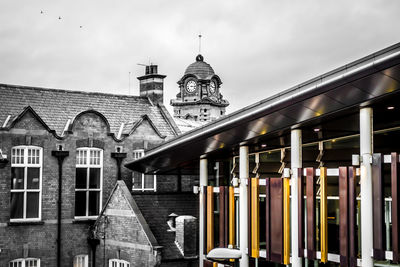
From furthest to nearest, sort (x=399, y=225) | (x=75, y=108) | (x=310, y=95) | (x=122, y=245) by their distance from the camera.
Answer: (x=75, y=108)
(x=122, y=245)
(x=310, y=95)
(x=399, y=225)

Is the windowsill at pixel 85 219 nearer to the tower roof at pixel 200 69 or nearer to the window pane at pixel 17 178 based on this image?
the window pane at pixel 17 178

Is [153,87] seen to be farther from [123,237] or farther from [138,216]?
[138,216]

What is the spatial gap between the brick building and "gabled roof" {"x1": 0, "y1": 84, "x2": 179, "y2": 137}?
0.05m

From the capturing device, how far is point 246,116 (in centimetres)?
1850

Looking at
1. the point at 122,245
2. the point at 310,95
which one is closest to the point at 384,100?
the point at 310,95

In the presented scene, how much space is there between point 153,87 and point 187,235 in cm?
1198

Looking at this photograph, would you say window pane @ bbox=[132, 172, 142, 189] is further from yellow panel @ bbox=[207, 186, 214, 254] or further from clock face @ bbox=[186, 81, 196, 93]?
clock face @ bbox=[186, 81, 196, 93]

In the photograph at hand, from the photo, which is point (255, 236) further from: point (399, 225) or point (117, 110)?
point (117, 110)

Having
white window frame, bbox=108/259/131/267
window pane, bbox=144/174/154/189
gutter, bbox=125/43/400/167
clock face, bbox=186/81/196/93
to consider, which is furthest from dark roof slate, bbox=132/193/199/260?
clock face, bbox=186/81/196/93

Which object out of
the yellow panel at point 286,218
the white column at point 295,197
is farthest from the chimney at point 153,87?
the white column at point 295,197

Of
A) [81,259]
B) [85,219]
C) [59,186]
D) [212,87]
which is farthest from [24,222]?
[212,87]

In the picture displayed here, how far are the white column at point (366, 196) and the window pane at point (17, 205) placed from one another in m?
16.3

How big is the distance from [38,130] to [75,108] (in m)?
3.11

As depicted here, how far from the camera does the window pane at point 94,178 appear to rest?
29481mm
